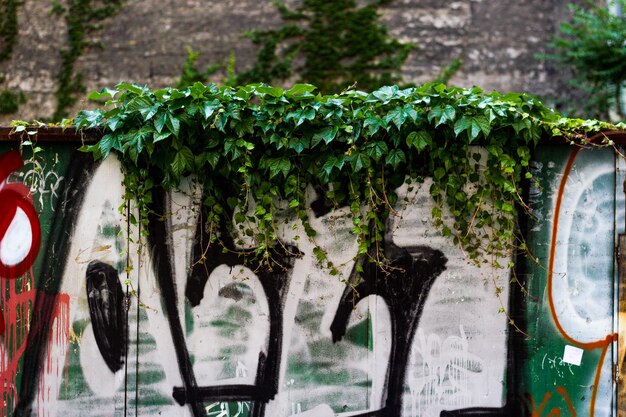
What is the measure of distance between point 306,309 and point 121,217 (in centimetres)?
126

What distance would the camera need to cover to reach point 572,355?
3.19 meters

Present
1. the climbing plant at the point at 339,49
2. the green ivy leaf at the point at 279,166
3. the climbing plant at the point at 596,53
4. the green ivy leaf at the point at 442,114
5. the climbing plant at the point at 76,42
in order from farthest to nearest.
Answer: the climbing plant at the point at 76,42 < the climbing plant at the point at 339,49 < the climbing plant at the point at 596,53 < the green ivy leaf at the point at 279,166 < the green ivy leaf at the point at 442,114

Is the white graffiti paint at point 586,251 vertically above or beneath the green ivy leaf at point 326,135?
beneath

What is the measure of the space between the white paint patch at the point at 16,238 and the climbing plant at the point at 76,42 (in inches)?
192

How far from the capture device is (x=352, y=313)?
3.19 m

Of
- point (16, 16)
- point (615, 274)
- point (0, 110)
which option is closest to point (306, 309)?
point (615, 274)

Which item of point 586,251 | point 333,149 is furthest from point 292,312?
point 586,251

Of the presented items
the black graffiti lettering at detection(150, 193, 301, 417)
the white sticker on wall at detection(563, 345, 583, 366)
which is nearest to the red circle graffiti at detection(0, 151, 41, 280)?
the black graffiti lettering at detection(150, 193, 301, 417)

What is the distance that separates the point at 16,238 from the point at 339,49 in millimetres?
5188

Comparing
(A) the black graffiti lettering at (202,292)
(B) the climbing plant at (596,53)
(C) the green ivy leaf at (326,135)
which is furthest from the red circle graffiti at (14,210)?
(B) the climbing plant at (596,53)

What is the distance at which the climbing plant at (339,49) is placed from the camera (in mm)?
7184

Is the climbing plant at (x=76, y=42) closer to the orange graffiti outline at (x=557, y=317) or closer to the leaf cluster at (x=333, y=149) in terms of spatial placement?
the leaf cluster at (x=333, y=149)

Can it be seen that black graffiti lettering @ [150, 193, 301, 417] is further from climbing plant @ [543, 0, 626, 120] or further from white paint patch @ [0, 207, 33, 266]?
climbing plant @ [543, 0, 626, 120]

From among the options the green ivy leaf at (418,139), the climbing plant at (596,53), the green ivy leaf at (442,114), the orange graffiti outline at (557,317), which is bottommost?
the orange graffiti outline at (557,317)
